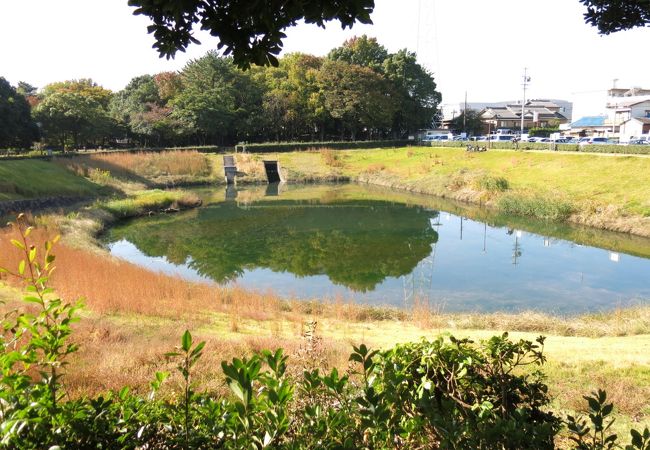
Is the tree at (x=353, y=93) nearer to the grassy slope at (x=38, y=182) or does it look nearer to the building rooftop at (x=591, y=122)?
the grassy slope at (x=38, y=182)

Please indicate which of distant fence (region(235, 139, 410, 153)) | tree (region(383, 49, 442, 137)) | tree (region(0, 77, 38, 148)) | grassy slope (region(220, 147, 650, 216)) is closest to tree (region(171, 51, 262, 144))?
distant fence (region(235, 139, 410, 153))

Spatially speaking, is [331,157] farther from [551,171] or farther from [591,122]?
[591,122]

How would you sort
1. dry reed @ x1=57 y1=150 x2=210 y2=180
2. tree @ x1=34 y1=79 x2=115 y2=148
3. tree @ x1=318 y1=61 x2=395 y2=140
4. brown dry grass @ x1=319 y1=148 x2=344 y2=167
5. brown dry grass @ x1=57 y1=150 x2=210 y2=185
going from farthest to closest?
tree @ x1=318 y1=61 x2=395 y2=140
brown dry grass @ x1=319 y1=148 x2=344 y2=167
tree @ x1=34 y1=79 x2=115 y2=148
dry reed @ x1=57 y1=150 x2=210 y2=180
brown dry grass @ x1=57 y1=150 x2=210 y2=185

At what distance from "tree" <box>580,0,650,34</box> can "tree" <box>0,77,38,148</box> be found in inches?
1560

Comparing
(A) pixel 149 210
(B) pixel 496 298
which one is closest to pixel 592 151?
(B) pixel 496 298

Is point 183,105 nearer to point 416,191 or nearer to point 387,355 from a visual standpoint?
point 416,191

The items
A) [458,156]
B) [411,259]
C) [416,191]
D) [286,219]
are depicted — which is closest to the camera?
[411,259]

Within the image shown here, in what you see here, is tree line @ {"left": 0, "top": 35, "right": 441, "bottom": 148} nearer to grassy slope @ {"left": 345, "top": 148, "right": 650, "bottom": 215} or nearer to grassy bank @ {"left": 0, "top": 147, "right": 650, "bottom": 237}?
grassy bank @ {"left": 0, "top": 147, "right": 650, "bottom": 237}

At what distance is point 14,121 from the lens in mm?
36375

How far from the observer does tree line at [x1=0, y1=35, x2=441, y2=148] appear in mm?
51688

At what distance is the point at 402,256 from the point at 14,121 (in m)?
32.3

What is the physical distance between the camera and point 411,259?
61.5 feet

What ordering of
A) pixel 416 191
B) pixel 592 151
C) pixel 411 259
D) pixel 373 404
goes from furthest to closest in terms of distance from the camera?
pixel 416 191, pixel 592 151, pixel 411 259, pixel 373 404

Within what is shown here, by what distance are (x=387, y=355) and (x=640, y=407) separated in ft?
11.8
